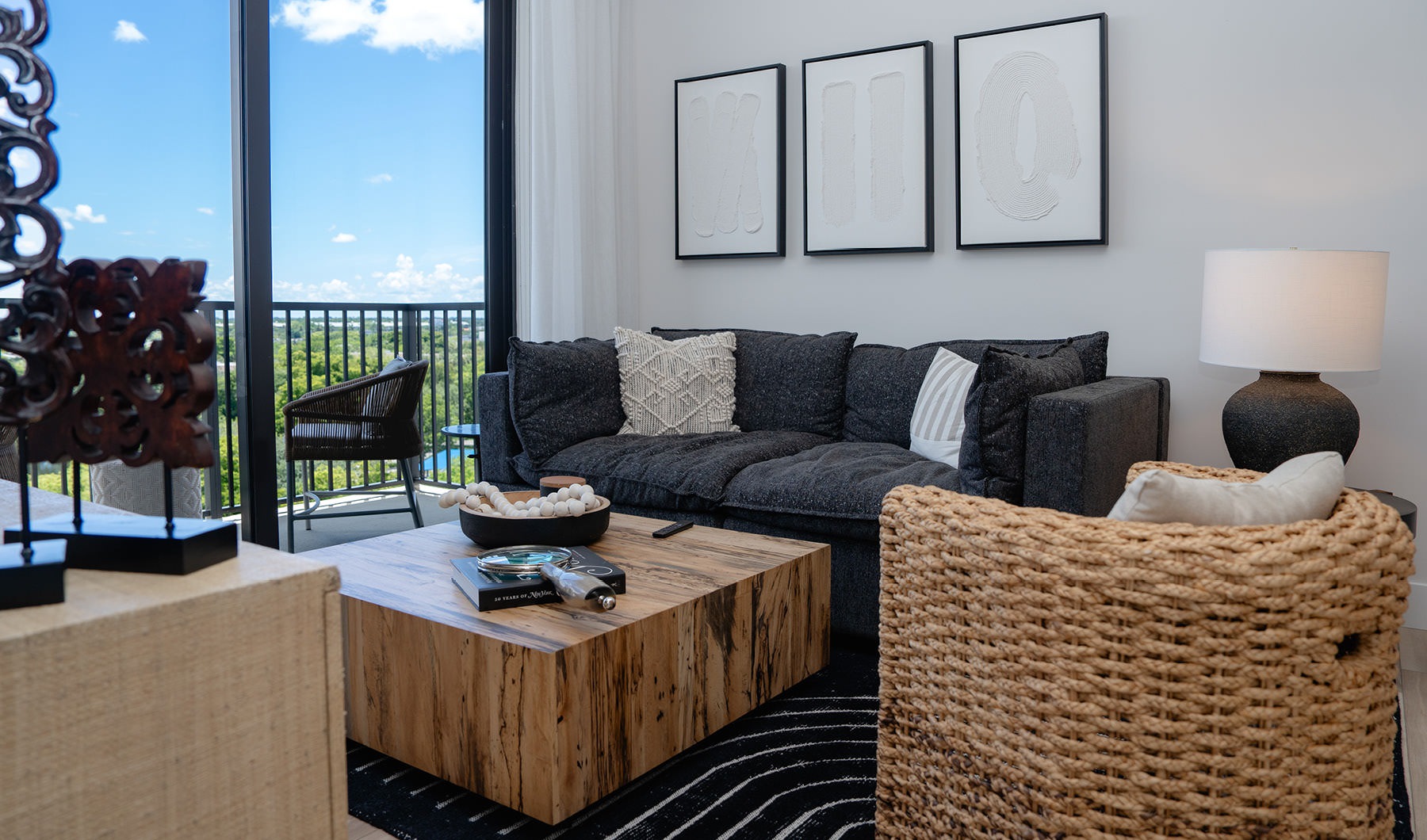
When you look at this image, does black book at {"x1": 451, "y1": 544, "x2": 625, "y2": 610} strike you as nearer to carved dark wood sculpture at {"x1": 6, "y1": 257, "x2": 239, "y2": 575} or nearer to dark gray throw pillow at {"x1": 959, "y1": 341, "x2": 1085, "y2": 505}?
carved dark wood sculpture at {"x1": 6, "y1": 257, "x2": 239, "y2": 575}

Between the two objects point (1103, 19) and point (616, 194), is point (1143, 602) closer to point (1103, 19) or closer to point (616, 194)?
point (1103, 19)

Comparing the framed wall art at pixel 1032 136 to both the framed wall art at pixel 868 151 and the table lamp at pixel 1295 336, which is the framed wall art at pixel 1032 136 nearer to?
the framed wall art at pixel 868 151

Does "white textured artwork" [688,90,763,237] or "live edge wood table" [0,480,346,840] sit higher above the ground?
"white textured artwork" [688,90,763,237]

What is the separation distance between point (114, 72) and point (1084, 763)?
354cm

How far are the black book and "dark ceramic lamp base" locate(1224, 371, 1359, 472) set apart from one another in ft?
5.68

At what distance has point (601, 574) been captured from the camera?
188cm

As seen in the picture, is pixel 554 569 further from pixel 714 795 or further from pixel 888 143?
pixel 888 143

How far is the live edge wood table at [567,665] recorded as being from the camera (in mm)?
1625

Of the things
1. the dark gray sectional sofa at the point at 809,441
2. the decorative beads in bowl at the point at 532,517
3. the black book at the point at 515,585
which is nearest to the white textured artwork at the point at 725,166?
the dark gray sectional sofa at the point at 809,441

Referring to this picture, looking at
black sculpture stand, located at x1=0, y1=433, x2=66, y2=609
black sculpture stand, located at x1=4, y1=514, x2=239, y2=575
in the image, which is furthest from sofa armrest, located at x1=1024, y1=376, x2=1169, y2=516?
black sculpture stand, located at x1=0, y1=433, x2=66, y2=609

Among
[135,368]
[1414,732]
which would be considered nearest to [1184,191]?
[1414,732]

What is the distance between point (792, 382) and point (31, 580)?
292 cm

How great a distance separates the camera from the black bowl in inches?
85.5

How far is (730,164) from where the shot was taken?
4.21 metres
